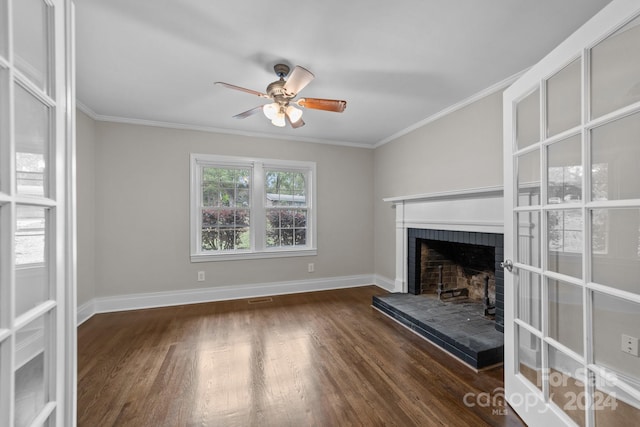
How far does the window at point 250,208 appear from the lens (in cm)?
377

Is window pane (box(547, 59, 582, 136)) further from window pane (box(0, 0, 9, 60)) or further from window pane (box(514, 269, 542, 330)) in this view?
window pane (box(0, 0, 9, 60))

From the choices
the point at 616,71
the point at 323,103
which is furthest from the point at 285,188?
the point at 616,71

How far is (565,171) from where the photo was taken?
1.30 m

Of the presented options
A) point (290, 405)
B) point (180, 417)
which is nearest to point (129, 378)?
point (180, 417)

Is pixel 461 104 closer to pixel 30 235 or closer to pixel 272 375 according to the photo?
pixel 272 375

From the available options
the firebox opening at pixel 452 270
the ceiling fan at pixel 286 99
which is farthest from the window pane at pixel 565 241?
the firebox opening at pixel 452 270

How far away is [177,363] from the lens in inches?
85.7

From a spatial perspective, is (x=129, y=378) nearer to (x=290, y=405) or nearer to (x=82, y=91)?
(x=290, y=405)

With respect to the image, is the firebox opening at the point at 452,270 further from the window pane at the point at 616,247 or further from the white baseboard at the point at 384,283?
the window pane at the point at 616,247

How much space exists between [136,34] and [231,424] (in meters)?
2.65

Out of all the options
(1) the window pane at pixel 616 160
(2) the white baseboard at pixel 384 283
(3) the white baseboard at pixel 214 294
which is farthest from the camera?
(2) the white baseboard at pixel 384 283

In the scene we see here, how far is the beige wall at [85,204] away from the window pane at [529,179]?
→ 13.5 feet

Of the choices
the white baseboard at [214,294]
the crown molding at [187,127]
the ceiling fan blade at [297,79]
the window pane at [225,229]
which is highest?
the crown molding at [187,127]

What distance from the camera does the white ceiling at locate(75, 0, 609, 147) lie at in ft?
5.36
